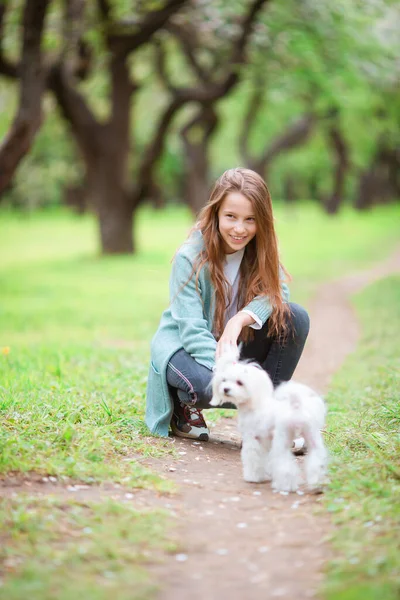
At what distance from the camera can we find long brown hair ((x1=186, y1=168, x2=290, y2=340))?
4.72 metres

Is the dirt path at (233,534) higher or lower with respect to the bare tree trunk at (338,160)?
lower

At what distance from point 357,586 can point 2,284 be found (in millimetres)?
13809

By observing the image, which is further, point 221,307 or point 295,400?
point 221,307

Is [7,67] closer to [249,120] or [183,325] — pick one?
[183,325]

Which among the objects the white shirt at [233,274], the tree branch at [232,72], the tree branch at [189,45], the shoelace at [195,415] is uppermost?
the tree branch at [189,45]

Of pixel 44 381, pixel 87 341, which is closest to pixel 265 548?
pixel 44 381

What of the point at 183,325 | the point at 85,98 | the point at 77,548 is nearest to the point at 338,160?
the point at 85,98

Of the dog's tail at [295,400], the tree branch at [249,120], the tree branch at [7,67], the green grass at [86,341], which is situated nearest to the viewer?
the dog's tail at [295,400]

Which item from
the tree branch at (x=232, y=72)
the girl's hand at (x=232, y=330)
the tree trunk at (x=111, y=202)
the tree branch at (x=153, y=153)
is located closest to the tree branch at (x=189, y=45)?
the tree branch at (x=232, y=72)

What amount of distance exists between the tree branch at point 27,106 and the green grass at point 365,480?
621 centimetres

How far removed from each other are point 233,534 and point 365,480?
2.87 ft

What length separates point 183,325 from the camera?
4.68m

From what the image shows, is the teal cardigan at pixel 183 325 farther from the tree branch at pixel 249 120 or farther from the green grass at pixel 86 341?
the tree branch at pixel 249 120

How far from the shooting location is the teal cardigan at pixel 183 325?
4.62 meters
